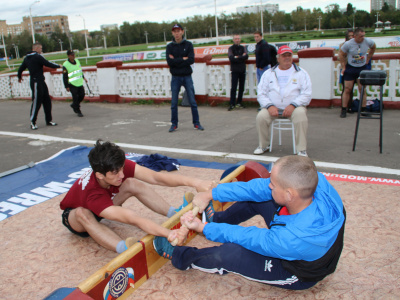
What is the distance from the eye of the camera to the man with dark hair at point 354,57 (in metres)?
7.56

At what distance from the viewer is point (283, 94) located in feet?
18.7

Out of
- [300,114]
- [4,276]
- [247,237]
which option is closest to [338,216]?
[247,237]

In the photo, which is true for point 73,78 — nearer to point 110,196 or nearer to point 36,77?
point 36,77

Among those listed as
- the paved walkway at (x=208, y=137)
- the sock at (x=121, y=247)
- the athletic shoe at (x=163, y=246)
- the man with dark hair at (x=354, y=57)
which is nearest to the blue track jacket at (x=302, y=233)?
the athletic shoe at (x=163, y=246)

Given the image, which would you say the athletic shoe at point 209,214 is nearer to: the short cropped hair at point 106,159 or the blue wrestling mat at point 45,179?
the short cropped hair at point 106,159

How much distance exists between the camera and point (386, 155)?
5.38 metres

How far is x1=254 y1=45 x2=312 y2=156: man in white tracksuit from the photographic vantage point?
555 centimetres

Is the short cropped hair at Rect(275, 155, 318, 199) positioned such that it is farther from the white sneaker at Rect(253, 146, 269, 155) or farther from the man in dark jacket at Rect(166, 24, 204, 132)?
the man in dark jacket at Rect(166, 24, 204, 132)

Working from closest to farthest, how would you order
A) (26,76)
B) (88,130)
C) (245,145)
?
(245,145), (88,130), (26,76)

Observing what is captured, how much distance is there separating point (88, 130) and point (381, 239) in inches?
268

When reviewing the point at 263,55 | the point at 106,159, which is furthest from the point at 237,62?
the point at 106,159

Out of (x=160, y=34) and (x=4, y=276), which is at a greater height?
(x=160, y=34)

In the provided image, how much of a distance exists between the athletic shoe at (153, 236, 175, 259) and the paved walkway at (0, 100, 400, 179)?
9.78 feet

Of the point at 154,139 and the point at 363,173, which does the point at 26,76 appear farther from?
the point at 363,173
